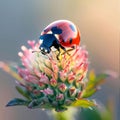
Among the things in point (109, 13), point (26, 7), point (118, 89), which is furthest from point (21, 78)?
point (26, 7)

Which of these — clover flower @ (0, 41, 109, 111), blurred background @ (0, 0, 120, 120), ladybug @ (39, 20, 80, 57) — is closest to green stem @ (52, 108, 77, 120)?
clover flower @ (0, 41, 109, 111)

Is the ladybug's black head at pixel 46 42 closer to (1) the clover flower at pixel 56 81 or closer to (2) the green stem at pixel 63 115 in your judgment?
(1) the clover flower at pixel 56 81

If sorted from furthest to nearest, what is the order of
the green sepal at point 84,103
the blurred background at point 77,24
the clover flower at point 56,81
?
the blurred background at point 77,24 < the clover flower at point 56,81 < the green sepal at point 84,103

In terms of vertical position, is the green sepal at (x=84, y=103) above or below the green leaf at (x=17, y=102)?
below

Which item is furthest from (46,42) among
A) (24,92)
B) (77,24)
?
(77,24)

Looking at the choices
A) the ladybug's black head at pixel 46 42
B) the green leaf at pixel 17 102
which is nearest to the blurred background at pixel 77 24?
the ladybug's black head at pixel 46 42

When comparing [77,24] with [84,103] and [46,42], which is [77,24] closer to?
[46,42]

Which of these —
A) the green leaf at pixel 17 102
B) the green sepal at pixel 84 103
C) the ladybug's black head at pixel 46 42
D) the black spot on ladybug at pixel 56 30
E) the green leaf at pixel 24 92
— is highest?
the black spot on ladybug at pixel 56 30
